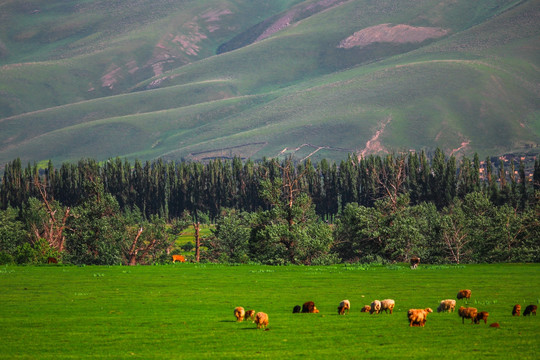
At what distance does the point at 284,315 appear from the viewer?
2902 centimetres

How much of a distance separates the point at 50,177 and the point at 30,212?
81.4m

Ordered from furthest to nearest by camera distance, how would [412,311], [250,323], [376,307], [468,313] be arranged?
[376,307] < [250,323] < [468,313] < [412,311]

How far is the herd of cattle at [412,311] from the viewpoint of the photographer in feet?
83.7

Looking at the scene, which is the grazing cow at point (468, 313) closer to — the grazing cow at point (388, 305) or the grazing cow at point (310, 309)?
the grazing cow at point (388, 305)

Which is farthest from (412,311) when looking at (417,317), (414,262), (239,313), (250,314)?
(414,262)

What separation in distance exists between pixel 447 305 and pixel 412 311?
4.18m

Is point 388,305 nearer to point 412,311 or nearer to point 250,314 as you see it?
point 412,311

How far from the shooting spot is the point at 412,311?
25.4 metres

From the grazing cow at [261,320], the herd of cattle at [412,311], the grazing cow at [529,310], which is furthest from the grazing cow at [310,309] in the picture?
the grazing cow at [529,310]

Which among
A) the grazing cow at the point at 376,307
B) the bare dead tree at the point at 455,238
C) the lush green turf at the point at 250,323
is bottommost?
the lush green turf at the point at 250,323

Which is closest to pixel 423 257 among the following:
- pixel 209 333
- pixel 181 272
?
pixel 181 272

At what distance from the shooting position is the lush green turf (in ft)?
70.8

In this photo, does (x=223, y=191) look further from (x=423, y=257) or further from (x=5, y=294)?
(x=5, y=294)

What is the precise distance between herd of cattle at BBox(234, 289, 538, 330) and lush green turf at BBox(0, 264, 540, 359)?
1.16 ft
